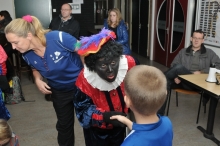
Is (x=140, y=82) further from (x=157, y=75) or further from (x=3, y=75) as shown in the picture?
(x=3, y=75)

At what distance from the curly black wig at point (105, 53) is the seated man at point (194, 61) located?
76.1 inches

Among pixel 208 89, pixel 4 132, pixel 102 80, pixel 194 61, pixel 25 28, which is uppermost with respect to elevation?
pixel 25 28

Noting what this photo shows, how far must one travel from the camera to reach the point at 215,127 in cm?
304

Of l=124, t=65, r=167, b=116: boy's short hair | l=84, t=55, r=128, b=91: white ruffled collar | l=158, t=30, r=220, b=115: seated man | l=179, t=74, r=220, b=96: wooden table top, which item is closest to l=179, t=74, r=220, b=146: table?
l=179, t=74, r=220, b=96: wooden table top

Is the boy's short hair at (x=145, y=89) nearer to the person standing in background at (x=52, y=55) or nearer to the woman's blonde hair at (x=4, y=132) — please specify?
the person standing in background at (x=52, y=55)

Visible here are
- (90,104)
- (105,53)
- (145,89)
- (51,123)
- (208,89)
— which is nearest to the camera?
(145,89)

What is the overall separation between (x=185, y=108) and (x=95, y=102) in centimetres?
242

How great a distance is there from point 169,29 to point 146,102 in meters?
4.92

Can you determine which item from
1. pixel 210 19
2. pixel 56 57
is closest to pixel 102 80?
pixel 56 57

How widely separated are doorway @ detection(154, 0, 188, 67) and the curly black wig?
13.4ft

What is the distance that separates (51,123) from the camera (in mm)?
3158

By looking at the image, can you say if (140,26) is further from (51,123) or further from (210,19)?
(51,123)

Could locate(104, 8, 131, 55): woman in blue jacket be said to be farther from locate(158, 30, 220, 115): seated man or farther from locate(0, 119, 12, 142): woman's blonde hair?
locate(0, 119, 12, 142): woman's blonde hair

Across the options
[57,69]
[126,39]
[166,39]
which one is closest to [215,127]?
[126,39]
